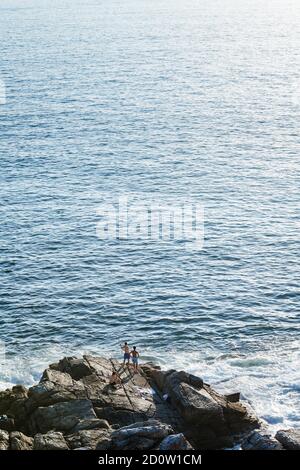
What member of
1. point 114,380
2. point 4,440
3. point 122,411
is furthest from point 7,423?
point 114,380

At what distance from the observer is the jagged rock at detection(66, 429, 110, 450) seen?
54.2 m

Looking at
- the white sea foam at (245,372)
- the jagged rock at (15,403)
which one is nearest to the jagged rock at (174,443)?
the jagged rock at (15,403)

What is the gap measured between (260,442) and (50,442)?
1463 centimetres

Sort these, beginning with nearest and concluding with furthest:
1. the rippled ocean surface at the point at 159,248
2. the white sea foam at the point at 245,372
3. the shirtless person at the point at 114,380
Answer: the shirtless person at the point at 114,380 → the white sea foam at the point at 245,372 → the rippled ocean surface at the point at 159,248

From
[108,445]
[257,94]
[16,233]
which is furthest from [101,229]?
[257,94]

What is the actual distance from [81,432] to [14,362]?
2091 centimetres

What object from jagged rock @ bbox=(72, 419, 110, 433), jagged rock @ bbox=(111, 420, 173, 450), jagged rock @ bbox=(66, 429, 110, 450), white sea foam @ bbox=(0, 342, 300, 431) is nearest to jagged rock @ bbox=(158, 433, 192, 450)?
jagged rock @ bbox=(111, 420, 173, 450)

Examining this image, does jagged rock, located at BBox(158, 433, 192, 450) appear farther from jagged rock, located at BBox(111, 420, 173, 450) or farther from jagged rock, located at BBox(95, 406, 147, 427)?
jagged rock, located at BBox(95, 406, 147, 427)

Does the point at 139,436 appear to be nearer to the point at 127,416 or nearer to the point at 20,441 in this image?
the point at 127,416

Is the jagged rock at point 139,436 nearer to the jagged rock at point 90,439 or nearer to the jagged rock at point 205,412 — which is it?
the jagged rock at point 90,439

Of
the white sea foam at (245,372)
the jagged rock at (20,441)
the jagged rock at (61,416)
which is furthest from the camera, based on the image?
the white sea foam at (245,372)

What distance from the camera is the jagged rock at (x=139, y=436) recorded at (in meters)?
53.5

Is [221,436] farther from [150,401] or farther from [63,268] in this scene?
[63,268]

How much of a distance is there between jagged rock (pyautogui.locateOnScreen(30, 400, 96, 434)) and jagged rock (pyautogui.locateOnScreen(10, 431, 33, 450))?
2.21 metres
